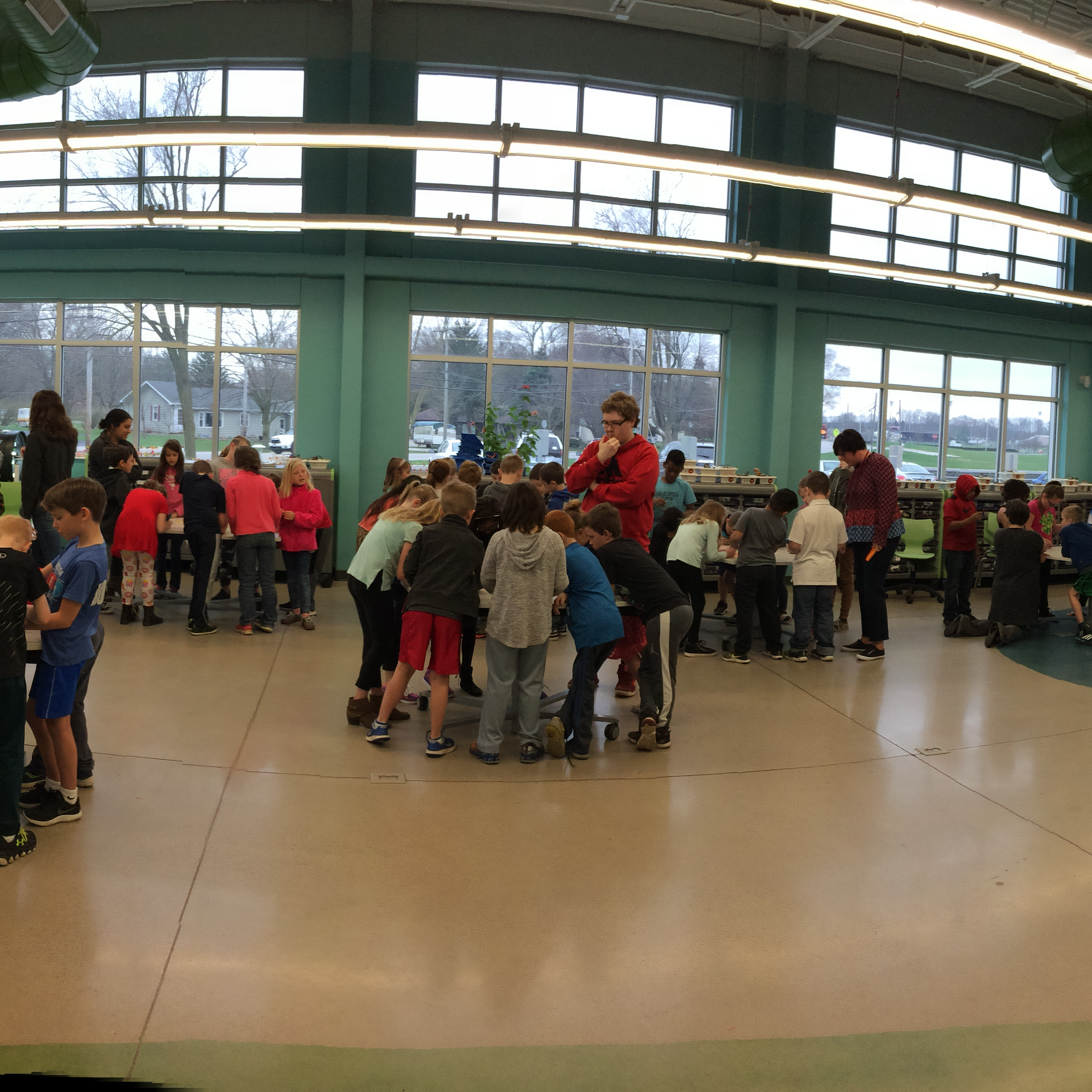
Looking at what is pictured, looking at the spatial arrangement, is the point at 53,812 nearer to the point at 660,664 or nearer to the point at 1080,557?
the point at 660,664

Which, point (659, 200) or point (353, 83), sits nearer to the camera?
point (353, 83)

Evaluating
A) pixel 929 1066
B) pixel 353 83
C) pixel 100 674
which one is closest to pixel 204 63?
pixel 353 83

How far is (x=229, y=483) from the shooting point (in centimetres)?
693

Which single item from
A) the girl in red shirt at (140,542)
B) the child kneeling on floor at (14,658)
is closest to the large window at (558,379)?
the girl in red shirt at (140,542)

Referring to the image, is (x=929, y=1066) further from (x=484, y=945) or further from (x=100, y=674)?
(x=100, y=674)

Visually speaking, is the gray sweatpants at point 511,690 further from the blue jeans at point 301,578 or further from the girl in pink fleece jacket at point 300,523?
the blue jeans at point 301,578

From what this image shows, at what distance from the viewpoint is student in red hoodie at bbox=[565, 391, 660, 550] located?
4.89 m

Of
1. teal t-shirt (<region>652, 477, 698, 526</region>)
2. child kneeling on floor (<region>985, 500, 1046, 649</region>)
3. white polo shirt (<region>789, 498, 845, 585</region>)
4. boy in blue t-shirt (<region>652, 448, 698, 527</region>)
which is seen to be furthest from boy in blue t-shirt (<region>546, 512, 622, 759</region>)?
child kneeling on floor (<region>985, 500, 1046, 649</region>)

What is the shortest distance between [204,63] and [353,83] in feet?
6.33

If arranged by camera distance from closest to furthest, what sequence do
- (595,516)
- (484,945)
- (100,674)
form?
(484,945)
(595,516)
(100,674)

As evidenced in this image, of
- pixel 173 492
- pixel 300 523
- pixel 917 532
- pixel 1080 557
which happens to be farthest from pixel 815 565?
pixel 173 492

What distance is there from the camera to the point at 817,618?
7.10 meters

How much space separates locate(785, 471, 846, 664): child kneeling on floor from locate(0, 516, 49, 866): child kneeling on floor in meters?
5.10

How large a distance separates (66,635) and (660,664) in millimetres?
2747
